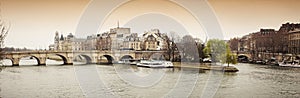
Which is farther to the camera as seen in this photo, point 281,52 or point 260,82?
point 281,52

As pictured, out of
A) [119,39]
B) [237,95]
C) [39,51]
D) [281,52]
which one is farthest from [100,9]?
[119,39]

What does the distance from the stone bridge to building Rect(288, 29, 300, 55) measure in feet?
13.4

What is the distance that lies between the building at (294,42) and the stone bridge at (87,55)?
13.4 ft

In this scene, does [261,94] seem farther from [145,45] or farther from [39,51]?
[145,45]

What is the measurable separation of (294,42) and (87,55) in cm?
677

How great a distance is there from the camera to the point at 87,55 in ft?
42.4

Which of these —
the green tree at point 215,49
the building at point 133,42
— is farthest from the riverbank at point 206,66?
the building at point 133,42

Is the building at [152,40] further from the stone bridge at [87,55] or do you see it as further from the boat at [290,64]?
the boat at [290,64]

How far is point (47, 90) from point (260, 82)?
136 inches

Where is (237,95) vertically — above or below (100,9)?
below

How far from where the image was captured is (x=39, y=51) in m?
11.2

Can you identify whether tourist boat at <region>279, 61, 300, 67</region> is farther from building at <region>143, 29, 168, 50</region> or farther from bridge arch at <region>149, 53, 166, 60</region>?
building at <region>143, 29, 168, 50</region>

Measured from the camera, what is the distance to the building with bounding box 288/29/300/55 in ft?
41.9

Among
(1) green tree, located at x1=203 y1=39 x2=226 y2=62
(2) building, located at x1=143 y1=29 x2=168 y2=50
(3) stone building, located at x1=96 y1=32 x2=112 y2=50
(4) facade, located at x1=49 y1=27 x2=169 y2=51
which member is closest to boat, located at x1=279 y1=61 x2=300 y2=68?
(1) green tree, located at x1=203 y1=39 x2=226 y2=62
